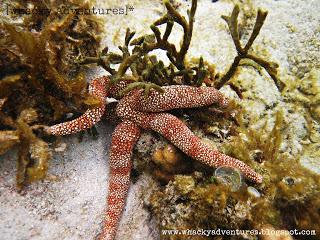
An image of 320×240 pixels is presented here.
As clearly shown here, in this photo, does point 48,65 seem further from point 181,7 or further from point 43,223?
point 181,7

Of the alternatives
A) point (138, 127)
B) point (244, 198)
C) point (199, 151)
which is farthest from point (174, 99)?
point (244, 198)

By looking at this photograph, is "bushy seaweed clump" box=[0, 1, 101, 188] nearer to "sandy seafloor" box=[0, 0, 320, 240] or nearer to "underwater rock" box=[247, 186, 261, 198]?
"sandy seafloor" box=[0, 0, 320, 240]

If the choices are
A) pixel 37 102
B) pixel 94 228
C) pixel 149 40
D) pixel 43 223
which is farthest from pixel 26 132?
pixel 149 40

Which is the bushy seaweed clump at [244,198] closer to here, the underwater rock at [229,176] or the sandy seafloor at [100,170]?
the underwater rock at [229,176]

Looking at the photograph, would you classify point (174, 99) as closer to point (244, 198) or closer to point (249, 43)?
point (249, 43)

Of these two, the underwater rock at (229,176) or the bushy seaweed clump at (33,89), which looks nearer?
the bushy seaweed clump at (33,89)

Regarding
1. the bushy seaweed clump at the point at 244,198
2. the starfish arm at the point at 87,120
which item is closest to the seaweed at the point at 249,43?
the bushy seaweed clump at the point at 244,198

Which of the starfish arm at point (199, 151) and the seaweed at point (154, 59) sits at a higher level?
the seaweed at point (154, 59)
